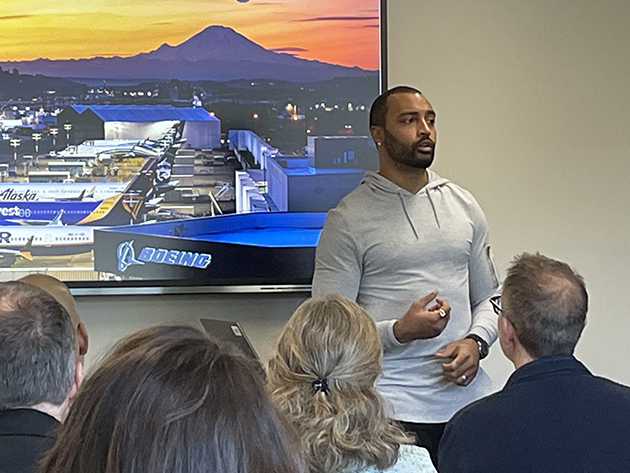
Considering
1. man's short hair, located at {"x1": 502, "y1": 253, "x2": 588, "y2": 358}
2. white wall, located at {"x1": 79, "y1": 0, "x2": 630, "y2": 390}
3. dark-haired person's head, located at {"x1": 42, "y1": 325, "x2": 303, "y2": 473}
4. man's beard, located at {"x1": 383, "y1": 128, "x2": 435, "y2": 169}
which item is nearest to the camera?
dark-haired person's head, located at {"x1": 42, "y1": 325, "x2": 303, "y2": 473}

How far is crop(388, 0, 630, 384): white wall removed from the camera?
2.83 metres

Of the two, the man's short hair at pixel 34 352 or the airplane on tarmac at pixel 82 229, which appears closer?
the man's short hair at pixel 34 352

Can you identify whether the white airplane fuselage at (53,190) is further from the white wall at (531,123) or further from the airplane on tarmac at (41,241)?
the white wall at (531,123)

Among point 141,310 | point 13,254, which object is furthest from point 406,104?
point 13,254

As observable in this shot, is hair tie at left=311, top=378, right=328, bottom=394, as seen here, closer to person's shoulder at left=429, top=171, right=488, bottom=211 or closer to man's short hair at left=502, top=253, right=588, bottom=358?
man's short hair at left=502, top=253, right=588, bottom=358

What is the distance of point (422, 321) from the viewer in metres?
1.89

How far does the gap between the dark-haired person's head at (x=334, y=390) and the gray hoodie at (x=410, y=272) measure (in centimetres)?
54

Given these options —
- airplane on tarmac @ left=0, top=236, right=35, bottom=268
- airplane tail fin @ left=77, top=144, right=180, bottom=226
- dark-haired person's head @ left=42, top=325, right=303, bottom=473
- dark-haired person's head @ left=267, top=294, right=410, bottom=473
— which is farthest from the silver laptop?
dark-haired person's head @ left=42, top=325, right=303, bottom=473

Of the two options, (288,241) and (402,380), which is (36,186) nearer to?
(288,241)

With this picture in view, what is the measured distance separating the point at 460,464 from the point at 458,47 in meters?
1.85

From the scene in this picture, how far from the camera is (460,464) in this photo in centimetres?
144

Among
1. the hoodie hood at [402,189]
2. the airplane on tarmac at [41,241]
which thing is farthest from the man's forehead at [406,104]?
the airplane on tarmac at [41,241]

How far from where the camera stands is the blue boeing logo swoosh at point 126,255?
2.69 m

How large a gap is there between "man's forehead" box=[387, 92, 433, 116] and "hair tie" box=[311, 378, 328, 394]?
1017mm
